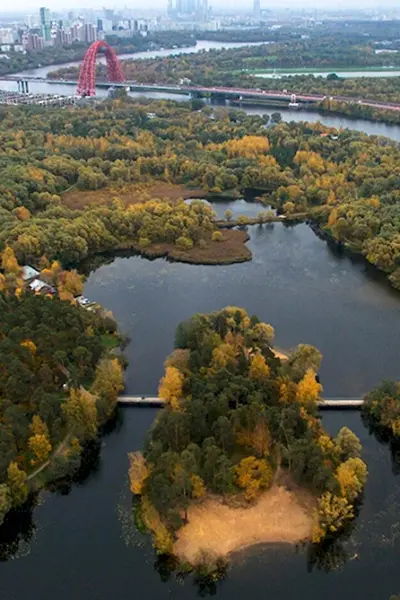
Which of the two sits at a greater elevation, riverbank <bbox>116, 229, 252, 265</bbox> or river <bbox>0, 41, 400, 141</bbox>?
river <bbox>0, 41, 400, 141</bbox>

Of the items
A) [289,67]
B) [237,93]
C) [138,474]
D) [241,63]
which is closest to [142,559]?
[138,474]

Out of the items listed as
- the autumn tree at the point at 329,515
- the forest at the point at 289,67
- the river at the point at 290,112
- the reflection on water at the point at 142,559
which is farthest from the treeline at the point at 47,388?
the forest at the point at 289,67

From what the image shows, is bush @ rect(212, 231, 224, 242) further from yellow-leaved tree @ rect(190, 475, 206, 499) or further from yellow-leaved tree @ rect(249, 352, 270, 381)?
yellow-leaved tree @ rect(190, 475, 206, 499)

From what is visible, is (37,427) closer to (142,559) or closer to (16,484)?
(16,484)

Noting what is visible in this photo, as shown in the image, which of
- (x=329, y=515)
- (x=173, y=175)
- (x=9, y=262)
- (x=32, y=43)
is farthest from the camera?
(x=32, y=43)

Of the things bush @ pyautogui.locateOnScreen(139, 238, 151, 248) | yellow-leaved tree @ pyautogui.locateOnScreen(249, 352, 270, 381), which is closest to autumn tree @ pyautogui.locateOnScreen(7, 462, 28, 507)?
yellow-leaved tree @ pyautogui.locateOnScreen(249, 352, 270, 381)

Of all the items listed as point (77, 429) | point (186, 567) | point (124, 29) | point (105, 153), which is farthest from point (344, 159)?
point (124, 29)

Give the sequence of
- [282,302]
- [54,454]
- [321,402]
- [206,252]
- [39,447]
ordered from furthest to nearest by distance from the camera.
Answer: [206,252] → [282,302] → [321,402] → [54,454] → [39,447]
